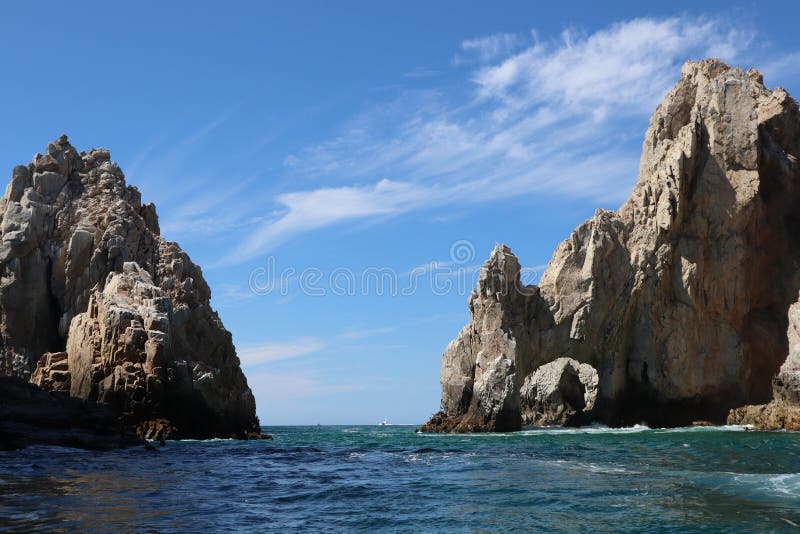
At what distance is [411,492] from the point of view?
21.4 m

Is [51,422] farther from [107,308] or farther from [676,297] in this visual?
[676,297]

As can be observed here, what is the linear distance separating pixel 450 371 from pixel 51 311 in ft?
120

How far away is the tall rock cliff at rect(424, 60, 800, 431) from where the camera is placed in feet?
224

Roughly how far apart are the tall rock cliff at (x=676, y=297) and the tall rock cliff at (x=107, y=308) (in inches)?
931

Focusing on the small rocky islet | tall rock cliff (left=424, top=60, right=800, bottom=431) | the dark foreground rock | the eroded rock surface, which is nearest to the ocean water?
the dark foreground rock

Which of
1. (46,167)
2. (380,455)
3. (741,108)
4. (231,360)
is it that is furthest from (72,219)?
(741,108)

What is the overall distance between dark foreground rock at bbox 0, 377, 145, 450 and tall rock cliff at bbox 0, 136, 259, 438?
31.9ft

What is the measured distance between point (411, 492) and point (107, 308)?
36.1m

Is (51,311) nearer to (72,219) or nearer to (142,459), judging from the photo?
(72,219)

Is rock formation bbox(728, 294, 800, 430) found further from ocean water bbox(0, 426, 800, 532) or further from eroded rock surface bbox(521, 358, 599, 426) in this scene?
ocean water bbox(0, 426, 800, 532)

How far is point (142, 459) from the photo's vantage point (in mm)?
30562

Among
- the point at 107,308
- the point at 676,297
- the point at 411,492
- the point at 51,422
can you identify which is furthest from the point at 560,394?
A: the point at 411,492

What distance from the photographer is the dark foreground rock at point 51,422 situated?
3128 centimetres

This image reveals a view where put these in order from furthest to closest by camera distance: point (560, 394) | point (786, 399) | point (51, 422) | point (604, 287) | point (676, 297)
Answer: point (604, 287)
point (676, 297)
point (560, 394)
point (786, 399)
point (51, 422)
